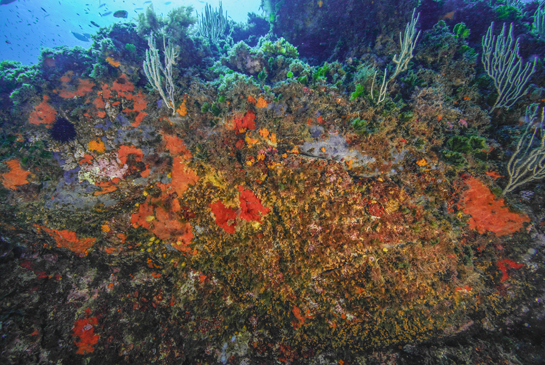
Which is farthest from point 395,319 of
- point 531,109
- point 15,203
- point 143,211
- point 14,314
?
point 15,203

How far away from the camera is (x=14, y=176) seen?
4453 millimetres

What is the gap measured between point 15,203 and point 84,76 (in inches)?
135

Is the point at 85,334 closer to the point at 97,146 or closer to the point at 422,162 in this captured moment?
the point at 97,146

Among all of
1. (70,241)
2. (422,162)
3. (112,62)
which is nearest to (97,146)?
(112,62)

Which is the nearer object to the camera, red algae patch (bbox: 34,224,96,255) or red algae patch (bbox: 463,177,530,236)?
red algae patch (bbox: 463,177,530,236)

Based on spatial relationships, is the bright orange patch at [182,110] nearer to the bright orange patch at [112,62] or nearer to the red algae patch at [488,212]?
the bright orange patch at [112,62]

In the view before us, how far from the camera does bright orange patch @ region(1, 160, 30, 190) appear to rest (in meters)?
4.40

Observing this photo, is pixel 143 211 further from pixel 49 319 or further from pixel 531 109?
pixel 531 109

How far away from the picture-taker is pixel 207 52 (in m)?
6.47

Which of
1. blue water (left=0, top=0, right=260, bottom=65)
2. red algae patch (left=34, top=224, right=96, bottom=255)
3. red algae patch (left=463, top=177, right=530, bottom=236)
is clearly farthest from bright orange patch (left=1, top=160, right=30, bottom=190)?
blue water (left=0, top=0, right=260, bottom=65)

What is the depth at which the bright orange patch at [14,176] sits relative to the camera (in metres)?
4.40

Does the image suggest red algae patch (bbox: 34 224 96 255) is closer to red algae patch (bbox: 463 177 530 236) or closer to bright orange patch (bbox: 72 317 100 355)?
bright orange patch (bbox: 72 317 100 355)

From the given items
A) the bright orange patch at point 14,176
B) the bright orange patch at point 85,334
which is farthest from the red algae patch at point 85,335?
the bright orange patch at point 14,176

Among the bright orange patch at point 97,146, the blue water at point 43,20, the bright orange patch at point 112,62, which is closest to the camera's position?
the bright orange patch at point 97,146
